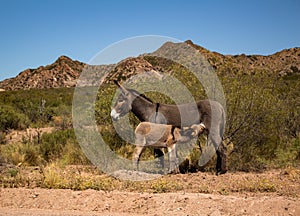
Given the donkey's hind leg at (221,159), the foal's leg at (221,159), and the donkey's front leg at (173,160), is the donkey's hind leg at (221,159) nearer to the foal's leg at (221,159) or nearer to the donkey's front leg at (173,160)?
the foal's leg at (221,159)

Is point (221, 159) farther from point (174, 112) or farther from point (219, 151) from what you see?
point (174, 112)

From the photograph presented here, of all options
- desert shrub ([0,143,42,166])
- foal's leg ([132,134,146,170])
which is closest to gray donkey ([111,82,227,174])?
foal's leg ([132,134,146,170])

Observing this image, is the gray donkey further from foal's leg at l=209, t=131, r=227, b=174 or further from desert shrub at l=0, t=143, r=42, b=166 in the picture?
desert shrub at l=0, t=143, r=42, b=166

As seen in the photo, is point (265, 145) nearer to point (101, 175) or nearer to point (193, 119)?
point (193, 119)

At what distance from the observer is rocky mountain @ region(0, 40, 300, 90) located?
11.8 metres

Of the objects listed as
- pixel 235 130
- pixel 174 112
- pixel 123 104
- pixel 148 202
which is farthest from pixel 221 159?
pixel 148 202

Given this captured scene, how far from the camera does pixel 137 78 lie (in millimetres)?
12031

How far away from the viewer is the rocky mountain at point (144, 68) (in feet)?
38.8

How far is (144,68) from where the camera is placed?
12648mm

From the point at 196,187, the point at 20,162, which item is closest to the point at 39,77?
the point at 20,162

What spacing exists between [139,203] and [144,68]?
6.64 m

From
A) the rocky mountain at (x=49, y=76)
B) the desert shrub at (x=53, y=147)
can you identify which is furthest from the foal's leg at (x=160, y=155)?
the rocky mountain at (x=49, y=76)

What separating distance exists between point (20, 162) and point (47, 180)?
12.9ft

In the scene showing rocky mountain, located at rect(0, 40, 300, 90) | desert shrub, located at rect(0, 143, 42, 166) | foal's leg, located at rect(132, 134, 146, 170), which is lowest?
desert shrub, located at rect(0, 143, 42, 166)
